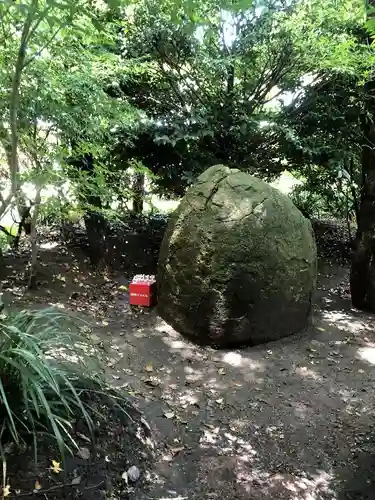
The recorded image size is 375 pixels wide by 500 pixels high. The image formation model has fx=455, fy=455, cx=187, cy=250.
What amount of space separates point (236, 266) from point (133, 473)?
2447 millimetres

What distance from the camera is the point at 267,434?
3268 millimetres

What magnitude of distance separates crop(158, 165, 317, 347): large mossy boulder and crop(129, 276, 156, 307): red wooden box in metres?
0.29

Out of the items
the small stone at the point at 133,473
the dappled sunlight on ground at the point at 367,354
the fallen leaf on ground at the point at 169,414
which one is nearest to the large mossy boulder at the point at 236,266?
the dappled sunlight on ground at the point at 367,354

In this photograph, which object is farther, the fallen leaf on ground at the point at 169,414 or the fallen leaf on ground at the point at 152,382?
the fallen leaf on ground at the point at 152,382

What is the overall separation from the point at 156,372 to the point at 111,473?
1.65 meters

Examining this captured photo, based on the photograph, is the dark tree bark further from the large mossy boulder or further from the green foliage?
the green foliage

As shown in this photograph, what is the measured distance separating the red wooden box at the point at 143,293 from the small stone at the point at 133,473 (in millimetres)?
2783

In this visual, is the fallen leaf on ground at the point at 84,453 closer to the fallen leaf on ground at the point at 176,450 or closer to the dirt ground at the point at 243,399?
the dirt ground at the point at 243,399

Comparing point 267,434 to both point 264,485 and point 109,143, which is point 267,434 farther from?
point 109,143

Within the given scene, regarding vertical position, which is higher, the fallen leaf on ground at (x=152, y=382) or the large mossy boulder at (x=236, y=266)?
the large mossy boulder at (x=236, y=266)

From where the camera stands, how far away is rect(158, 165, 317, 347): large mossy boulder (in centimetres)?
459

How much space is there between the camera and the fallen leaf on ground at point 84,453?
2.32 meters

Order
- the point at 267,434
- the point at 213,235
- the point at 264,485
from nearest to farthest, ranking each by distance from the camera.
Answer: the point at 264,485 < the point at 267,434 < the point at 213,235

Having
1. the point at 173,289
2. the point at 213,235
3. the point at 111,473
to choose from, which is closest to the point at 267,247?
the point at 213,235
